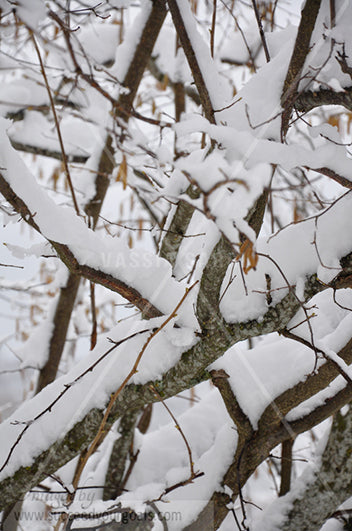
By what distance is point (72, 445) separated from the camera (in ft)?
2.93

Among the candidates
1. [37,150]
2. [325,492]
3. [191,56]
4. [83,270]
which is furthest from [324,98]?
[37,150]

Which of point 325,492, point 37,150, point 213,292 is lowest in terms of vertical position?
point 325,492

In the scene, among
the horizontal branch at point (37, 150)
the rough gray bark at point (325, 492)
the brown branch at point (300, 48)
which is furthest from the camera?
the horizontal branch at point (37, 150)

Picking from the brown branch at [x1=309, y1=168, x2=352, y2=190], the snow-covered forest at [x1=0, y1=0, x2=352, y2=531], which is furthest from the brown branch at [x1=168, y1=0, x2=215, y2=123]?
the brown branch at [x1=309, y1=168, x2=352, y2=190]

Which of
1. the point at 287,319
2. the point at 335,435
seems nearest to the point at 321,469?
the point at 335,435

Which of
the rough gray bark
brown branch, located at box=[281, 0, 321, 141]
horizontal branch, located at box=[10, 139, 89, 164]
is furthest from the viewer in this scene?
horizontal branch, located at box=[10, 139, 89, 164]

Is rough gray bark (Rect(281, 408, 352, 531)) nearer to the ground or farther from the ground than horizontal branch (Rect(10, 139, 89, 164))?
nearer to the ground

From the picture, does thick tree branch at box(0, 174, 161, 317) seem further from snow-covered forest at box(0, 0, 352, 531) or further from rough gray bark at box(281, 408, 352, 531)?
rough gray bark at box(281, 408, 352, 531)

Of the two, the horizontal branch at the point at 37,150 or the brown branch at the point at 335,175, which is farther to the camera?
the horizontal branch at the point at 37,150

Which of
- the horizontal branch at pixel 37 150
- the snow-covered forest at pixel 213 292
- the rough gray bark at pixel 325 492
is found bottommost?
the rough gray bark at pixel 325 492

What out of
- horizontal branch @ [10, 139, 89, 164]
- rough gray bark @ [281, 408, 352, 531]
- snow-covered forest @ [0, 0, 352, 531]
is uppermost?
horizontal branch @ [10, 139, 89, 164]

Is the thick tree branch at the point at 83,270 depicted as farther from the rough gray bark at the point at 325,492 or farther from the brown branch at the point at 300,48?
the rough gray bark at the point at 325,492

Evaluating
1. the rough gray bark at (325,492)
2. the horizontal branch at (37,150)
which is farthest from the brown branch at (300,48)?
the horizontal branch at (37,150)

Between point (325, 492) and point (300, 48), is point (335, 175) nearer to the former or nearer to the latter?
point (300, 48)
